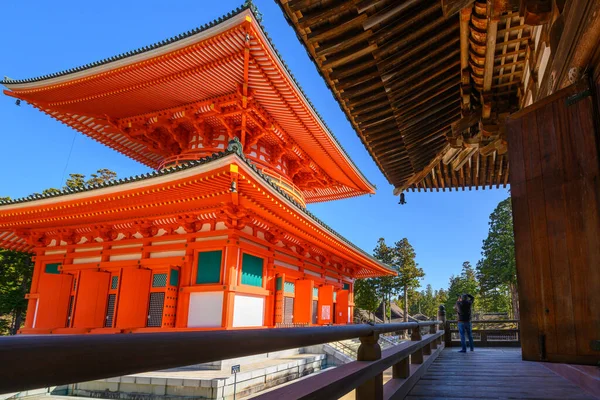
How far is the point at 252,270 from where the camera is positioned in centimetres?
1088

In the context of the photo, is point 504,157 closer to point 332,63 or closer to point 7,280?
point 332,63

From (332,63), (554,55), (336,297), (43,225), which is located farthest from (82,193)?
(336,297)

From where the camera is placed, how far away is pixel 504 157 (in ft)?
21.8

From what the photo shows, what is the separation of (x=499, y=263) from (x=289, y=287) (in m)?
29.3

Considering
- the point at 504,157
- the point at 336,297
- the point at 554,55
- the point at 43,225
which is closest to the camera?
the point at 554,55

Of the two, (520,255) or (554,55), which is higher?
(554,55)

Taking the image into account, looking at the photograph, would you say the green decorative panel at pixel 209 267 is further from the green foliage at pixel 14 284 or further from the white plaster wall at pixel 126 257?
the green foliage at pixel 14 284

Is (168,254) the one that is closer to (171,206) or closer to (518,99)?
(171,206)

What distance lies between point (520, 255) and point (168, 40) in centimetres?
1028

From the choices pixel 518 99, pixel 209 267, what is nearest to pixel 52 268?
pixel 209 267

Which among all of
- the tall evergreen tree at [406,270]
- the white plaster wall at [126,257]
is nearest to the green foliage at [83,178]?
the white plaster wall at [126,257]

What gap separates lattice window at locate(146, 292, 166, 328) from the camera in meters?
10.2

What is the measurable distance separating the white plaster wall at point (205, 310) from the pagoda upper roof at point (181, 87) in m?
5.77

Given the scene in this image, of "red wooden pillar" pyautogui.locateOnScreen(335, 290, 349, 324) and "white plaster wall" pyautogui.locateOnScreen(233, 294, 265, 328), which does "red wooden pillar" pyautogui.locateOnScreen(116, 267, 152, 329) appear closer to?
"white plaster wall" pyautogui.locateOnScreen(233, 294, 265, 328)
